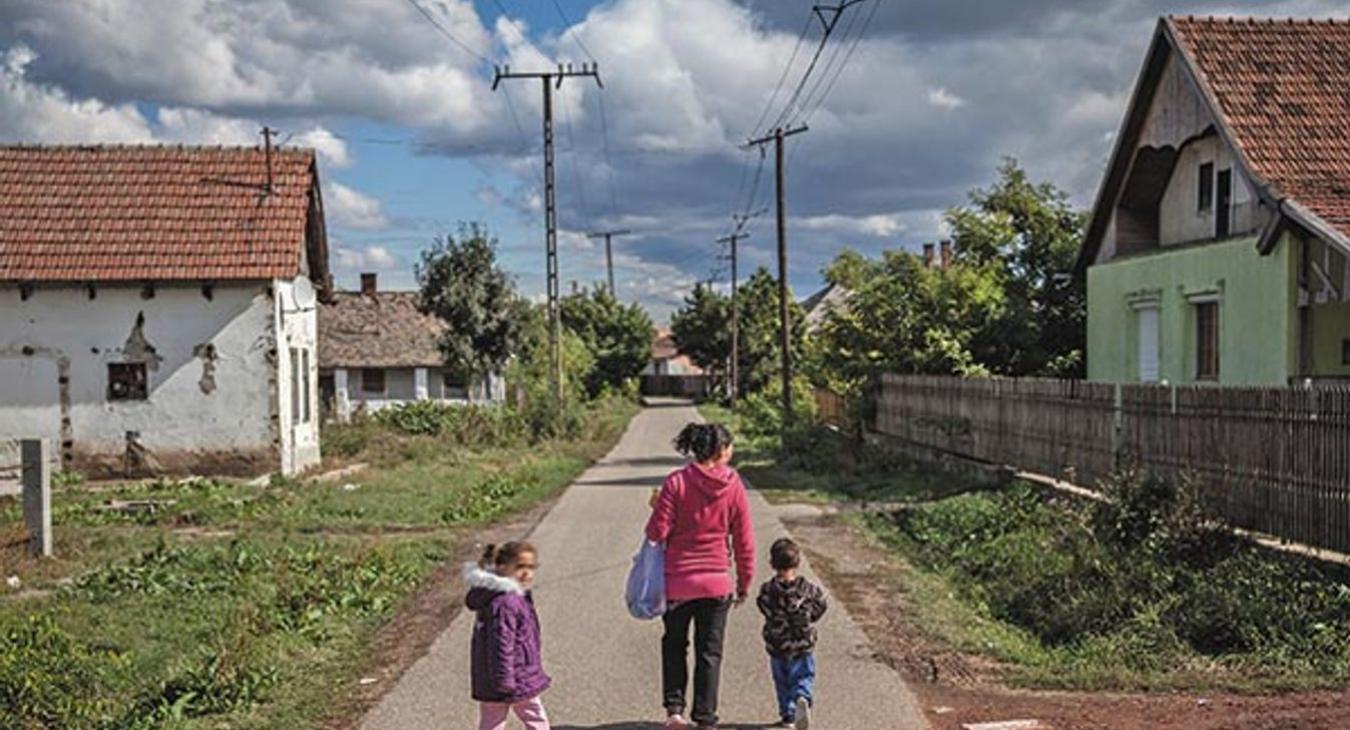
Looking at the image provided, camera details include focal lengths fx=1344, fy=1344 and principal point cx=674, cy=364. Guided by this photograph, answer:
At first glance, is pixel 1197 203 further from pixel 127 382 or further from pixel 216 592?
pixel 127 382

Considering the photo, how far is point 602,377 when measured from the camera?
289ft

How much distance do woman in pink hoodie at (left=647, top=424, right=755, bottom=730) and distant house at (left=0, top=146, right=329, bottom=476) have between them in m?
18.1

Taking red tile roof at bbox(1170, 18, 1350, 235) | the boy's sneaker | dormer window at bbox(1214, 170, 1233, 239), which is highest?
red tile roof at bbox(1170, 18, 1350, 235)

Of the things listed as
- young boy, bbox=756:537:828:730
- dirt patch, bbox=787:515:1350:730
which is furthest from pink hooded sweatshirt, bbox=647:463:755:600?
dirt patch, bbox=787:515:1350:730

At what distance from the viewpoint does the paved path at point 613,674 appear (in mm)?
7715

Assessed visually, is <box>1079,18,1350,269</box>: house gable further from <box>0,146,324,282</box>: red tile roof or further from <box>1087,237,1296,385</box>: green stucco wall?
<box>0,146,324,282</box>: red tile roof

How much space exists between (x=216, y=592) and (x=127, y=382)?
1319 cm

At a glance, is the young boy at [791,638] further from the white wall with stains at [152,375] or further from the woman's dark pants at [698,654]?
the white wall with stains at [152,375]

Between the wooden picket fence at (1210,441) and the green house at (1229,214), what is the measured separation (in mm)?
2855

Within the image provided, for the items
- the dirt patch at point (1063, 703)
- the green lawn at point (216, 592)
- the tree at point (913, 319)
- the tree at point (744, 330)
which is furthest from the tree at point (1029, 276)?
the tree at point (744, 330)

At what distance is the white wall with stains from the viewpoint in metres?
23.6

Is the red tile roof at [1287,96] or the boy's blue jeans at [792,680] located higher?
the red tile roof at [1287,96]

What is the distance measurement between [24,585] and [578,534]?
6.72 meters

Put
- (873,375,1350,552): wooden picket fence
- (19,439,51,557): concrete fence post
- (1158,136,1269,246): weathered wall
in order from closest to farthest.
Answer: (873,375,1350,552): wooden picket fence → (19,439,51,557): concrete fence post → (1158,136,1269,246): weathered wall
